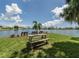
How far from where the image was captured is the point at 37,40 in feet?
14.4

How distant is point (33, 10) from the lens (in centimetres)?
435

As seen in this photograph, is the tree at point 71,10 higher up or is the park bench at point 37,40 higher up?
the tree at point 71,10

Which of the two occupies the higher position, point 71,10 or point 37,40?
point 71,10

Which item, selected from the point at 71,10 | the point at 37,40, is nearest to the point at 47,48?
the point at 37,40

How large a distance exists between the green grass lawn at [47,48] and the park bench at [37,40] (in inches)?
3.7

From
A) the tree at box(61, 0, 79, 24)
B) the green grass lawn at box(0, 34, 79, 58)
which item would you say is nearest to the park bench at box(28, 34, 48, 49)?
the green grass lawn at box(0, 34, 79, 58)

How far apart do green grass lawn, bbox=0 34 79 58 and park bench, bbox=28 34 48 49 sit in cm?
9

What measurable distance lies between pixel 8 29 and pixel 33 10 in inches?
27.9

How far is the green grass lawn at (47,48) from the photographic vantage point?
4289 mm

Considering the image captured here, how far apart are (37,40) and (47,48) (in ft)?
0.96

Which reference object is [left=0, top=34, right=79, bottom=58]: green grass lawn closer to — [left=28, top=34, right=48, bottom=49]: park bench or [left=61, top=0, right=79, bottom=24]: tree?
[left=28, top=34, right=48, bottom=49]: park bench

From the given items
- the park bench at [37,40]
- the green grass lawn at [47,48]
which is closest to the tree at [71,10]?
the green grass lawn at [47,48]

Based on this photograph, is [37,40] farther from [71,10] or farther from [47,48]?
[71,10]

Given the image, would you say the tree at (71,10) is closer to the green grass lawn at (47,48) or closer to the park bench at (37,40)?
the green grass lawn at (47,48)
